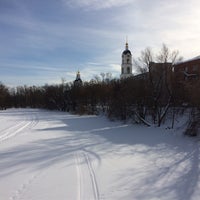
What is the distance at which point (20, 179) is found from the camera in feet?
26.8

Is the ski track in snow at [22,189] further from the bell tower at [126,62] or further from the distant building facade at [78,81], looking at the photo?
the bell tower at [126,62]

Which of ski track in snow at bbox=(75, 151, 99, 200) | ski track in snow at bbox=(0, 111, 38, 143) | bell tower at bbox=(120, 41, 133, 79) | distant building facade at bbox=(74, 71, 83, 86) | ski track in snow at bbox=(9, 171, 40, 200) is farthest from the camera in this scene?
bell tower at bbox=(120, 41, 133, 79)

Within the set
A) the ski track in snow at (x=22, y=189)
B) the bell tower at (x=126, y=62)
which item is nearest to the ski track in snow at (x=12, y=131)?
the ski track in snow at (x=22, y=189)

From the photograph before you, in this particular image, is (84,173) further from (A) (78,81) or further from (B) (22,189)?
(A) (78,81)

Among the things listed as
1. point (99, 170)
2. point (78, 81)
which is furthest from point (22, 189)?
point (78, 81)

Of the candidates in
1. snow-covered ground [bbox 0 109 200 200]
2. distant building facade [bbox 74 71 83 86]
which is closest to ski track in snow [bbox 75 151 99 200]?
snow-covered ground [bbox 0 109 200 200]

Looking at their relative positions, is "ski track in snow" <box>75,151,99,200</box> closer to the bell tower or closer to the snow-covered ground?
the snow-covered ground

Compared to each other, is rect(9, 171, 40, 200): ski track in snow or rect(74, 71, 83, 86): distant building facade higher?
rect(74, 71, 83, 86): distant building facade

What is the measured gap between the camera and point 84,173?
8906mm

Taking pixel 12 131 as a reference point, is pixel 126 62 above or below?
above

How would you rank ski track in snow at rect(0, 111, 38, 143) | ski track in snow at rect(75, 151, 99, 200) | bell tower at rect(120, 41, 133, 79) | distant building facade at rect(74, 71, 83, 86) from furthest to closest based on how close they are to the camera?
bell tower at rect(120, 41, 133, 79) < distant building facade at rect(74, 71, 83, 86) < ski track in snow at rect(0, 111, 38, 143) < ski track in snow at rect(75, 151, 99, 200)

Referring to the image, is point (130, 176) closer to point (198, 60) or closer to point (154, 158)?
point (154, 158)

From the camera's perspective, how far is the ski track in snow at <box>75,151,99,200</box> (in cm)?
692

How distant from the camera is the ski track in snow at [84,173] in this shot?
6.92 meters
